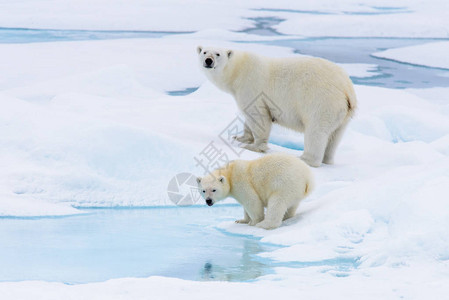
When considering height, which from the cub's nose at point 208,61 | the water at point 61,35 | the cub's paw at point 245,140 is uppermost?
the cub's nose at point 208,61

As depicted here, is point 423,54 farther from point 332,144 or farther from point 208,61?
point 208,61

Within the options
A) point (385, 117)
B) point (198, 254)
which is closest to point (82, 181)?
point (198, 254)

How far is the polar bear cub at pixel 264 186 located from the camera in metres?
4.23

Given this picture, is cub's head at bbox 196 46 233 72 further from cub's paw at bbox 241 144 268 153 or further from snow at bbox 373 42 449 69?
snow at bbox 373 42 449 69

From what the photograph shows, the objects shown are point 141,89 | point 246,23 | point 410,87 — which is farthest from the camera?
point 246,23

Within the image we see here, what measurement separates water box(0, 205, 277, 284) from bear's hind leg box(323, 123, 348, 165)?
124 centimetres

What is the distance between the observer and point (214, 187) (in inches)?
168

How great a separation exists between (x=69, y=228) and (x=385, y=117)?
13.7 ft

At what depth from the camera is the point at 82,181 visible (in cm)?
504

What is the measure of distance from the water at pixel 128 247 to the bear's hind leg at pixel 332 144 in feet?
4.07

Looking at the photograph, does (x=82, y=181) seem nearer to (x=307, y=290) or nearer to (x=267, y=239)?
(x=267, y=239)

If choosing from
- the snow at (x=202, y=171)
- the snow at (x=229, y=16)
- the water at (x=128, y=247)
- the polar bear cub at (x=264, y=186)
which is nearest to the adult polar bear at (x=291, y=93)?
the snow at (x=202, y=171)

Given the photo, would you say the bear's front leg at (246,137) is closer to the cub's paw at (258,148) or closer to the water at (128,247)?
the cub's paw at (258,148)

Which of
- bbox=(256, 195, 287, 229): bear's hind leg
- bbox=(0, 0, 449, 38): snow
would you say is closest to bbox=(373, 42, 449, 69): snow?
bbox=(0, 0, 449, 38): snow
